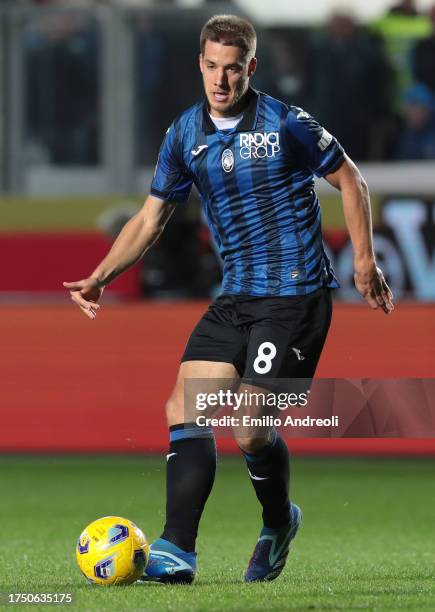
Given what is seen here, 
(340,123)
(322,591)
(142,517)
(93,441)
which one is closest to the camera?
(322,591)

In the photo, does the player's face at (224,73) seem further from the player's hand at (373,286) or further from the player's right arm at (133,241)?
the player's hand at (373,286)

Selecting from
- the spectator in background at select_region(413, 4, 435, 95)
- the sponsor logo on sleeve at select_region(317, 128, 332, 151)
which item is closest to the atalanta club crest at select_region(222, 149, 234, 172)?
the sponsor logo on sleeve at select_region(317, 128, 332, 151)

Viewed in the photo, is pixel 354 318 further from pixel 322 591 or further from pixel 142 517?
pixel 322 591

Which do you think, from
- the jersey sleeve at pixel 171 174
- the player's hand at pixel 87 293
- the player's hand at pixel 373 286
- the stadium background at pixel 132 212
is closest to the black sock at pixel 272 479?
the player's hand at pixel 373 286

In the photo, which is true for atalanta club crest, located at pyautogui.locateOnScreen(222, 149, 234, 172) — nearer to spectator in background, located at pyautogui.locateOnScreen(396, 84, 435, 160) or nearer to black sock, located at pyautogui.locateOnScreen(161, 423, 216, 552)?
black sock, located at pyautogui.locateOnScreen(161, 423, 216, 552)

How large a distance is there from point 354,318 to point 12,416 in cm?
233

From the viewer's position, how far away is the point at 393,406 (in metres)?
5.42

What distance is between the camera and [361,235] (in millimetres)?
5172

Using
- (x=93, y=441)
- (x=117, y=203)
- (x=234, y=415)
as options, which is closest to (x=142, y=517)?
(x=93, y=441)

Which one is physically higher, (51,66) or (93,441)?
(51,66)

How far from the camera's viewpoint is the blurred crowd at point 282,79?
13188 millimetres

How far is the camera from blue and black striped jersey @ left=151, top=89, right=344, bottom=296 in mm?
5312

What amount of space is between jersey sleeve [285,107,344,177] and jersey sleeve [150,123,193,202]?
0.42 m

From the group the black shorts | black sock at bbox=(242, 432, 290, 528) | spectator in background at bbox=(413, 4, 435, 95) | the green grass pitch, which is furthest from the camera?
spectator in background at bbox=(413, 4, 435, 95)
